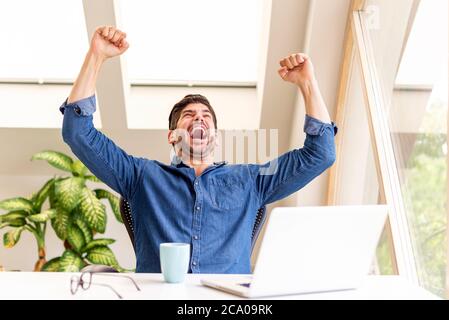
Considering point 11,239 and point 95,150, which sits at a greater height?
point 95,150

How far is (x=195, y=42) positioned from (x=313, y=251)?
3.07 metres

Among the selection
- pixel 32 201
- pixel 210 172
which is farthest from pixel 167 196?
pixel 32 201

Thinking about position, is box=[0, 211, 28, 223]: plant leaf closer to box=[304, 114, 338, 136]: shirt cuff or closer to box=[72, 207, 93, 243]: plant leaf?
box=[72, 207, 93, 243]: plant leaf

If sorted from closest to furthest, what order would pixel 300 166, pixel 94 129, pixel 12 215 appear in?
pixel 94 129 → pixel 300 166 → pixel 12 215

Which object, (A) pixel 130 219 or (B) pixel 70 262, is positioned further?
(B) pixel 70 262

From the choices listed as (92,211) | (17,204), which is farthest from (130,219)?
(17,204)

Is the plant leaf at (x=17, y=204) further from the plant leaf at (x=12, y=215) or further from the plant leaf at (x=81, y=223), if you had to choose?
the plant leaf at (x=81, y=223)

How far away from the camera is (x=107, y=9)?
3.40 m

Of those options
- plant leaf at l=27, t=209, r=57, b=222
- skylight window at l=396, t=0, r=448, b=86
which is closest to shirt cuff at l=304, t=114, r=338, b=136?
skylight window at l=396, t=0, r=448, b=86

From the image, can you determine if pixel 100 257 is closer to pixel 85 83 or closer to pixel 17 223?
pixel 17 223

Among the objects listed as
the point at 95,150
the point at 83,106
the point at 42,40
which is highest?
the point at 42,40

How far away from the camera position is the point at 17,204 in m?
3.78

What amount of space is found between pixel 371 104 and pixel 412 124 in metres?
0.52

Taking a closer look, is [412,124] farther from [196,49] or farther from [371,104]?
[196,49]
